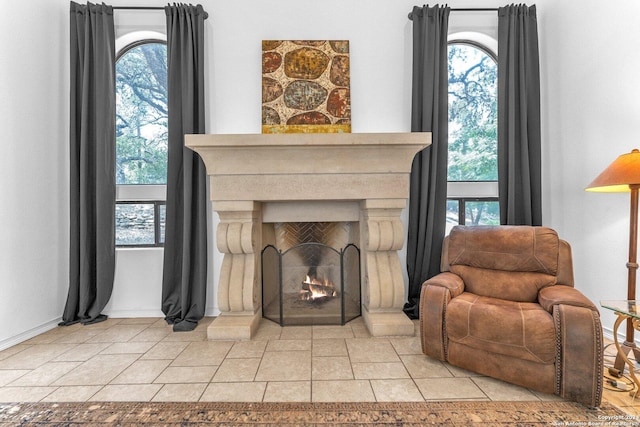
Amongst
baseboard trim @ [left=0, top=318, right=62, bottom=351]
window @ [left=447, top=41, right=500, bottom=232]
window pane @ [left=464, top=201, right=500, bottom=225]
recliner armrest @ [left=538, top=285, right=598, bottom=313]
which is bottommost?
baseboard trim @ [left=0, top=318, right=62, bottom=351]

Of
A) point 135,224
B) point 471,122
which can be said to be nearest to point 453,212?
point 471,122

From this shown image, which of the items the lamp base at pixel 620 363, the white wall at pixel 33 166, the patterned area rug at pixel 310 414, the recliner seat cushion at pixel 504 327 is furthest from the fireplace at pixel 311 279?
the white wall at pixel 33 166

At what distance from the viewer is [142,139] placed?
3111 millimetres

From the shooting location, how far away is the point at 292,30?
9.69 feet

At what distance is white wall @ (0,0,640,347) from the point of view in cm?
236

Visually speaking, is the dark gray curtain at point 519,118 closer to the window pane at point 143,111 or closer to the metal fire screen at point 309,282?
the metal fire screen at point 309,282

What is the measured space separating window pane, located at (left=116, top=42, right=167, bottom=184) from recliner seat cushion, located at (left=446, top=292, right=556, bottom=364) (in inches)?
110

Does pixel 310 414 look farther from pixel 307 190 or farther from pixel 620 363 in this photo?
pixel 620 363

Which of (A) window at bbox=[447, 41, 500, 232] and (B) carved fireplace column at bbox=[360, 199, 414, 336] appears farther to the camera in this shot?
(A) window at bbox=[447, 41, 500, 232]

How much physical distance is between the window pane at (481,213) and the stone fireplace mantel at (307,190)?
991 millimetres

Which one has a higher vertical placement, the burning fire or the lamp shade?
the lamp shade

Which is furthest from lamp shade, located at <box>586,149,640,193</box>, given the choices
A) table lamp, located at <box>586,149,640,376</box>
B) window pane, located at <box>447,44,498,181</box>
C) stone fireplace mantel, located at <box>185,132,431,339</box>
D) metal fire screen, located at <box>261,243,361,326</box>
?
metal fire screen, located at <box>261,243,361,326</box>

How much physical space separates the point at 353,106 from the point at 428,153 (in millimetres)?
823

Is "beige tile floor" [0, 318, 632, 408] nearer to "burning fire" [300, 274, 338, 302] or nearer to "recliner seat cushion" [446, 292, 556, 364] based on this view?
"recliner seat cushion" [446, 292, 556, 364]
